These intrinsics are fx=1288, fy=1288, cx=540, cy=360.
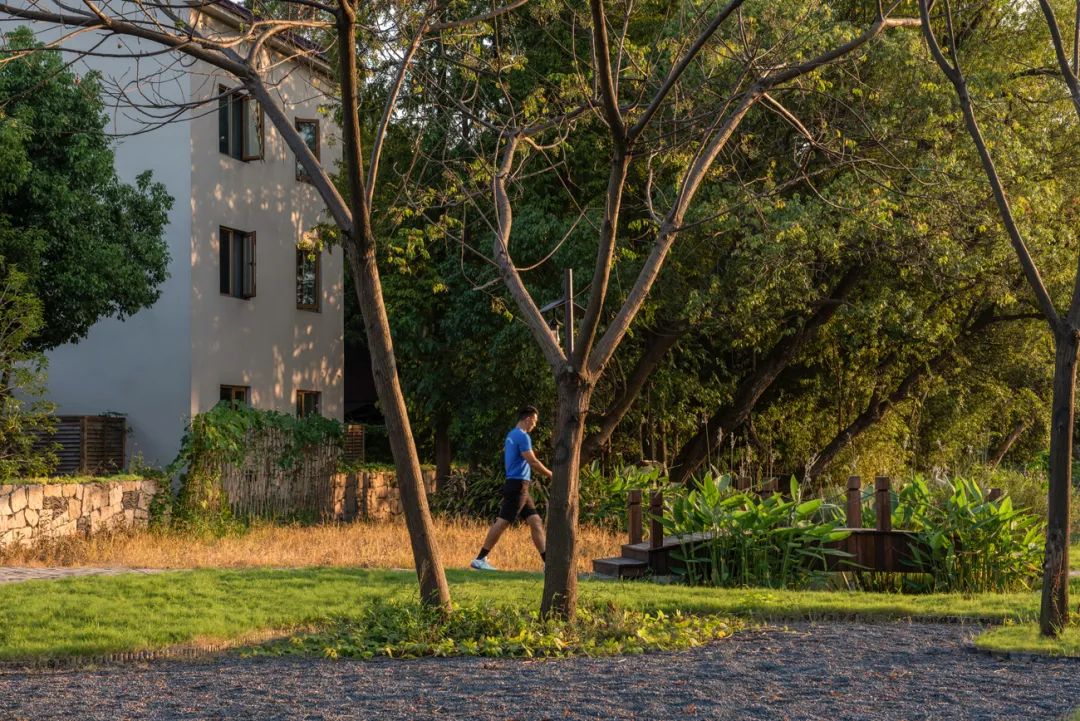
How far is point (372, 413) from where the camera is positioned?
112 feet

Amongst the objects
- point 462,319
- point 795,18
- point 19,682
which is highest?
point 795,18

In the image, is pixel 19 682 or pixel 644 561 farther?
pixel 644 561

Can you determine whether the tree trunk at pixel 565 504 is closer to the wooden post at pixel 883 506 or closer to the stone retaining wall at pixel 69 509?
the wooden post at pixel 883 506

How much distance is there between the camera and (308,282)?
94.3ft

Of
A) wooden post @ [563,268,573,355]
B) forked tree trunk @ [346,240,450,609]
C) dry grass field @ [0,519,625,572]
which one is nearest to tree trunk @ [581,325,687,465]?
dry grass field @ [0,519,625,572]

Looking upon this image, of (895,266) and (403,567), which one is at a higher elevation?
(895,266)

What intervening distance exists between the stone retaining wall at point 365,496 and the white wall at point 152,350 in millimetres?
3153

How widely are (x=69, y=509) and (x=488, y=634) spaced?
33.9 ft

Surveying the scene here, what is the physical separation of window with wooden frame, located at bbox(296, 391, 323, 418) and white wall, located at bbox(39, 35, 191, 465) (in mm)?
4598

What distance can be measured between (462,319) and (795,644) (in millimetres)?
14442

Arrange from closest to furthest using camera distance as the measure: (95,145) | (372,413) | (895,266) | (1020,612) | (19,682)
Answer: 1. (19,682)
2. (1020,612)
3. (95,145)
4. (895,266)
5. (372,413)

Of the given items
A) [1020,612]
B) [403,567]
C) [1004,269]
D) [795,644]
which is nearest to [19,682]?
[795,644]

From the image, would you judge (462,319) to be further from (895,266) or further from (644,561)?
(644,561)

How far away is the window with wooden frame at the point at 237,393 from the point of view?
25547 millimetres
